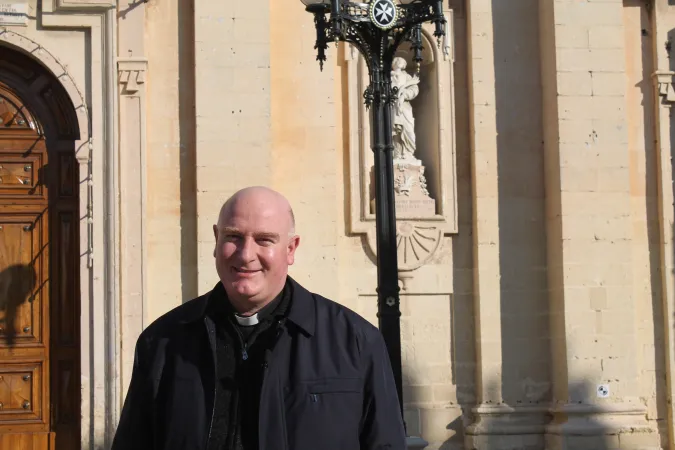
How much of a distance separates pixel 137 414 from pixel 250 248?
2.10ft

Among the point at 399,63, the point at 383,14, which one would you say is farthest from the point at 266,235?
the point at 399,63

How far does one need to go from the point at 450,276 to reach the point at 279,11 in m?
3.39

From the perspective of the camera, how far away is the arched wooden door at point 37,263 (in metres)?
11.9

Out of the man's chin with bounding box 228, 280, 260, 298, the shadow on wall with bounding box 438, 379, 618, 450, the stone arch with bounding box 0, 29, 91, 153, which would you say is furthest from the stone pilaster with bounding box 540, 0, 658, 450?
the man's chin with bounding box 228, 280, 260, 298

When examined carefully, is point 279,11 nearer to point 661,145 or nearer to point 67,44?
point 67,44

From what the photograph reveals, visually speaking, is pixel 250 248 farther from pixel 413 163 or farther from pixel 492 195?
pixel 492 195

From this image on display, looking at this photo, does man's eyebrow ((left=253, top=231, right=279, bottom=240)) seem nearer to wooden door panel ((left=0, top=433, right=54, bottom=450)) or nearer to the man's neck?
the man's neck

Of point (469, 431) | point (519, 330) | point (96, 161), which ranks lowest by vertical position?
point (469, 431)

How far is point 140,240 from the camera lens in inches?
466

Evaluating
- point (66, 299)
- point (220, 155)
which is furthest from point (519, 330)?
point (66, 299)

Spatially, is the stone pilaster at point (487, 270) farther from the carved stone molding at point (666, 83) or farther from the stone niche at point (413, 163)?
the carved stone molding at point (666, 83)

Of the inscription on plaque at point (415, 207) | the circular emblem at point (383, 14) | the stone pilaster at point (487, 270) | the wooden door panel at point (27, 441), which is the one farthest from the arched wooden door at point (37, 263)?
the circular emblem at point (383, 14)

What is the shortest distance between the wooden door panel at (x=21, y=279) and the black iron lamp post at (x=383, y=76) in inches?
169

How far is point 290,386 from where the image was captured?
357 centimetres
